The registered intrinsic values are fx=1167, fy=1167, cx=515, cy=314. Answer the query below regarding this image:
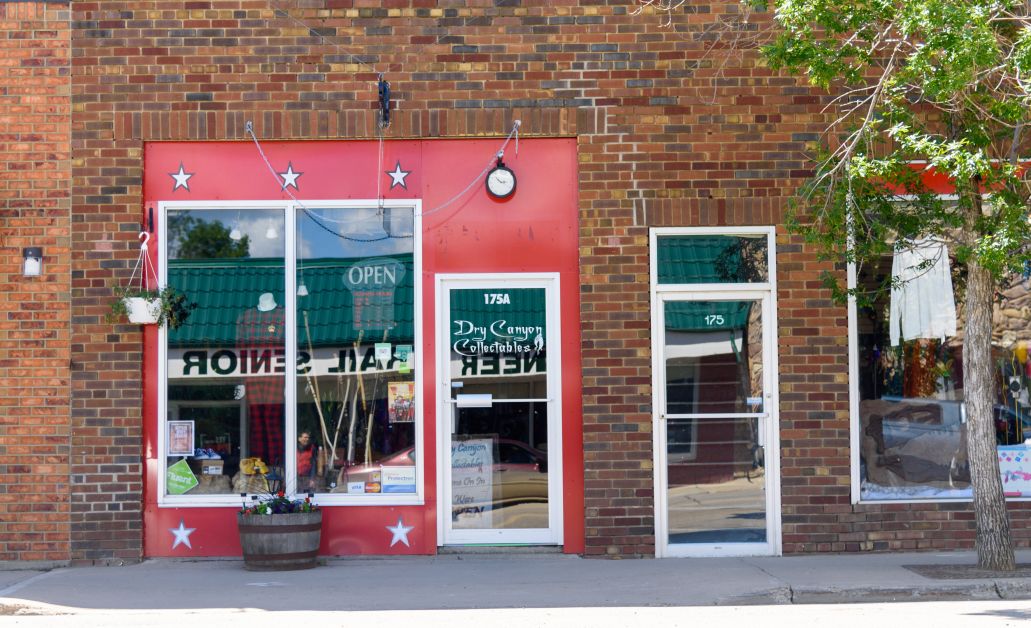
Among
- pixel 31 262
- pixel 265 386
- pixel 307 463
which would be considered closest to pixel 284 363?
pixel 265 386

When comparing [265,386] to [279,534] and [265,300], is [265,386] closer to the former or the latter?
[265,300]

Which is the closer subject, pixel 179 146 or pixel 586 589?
pixel 586 589

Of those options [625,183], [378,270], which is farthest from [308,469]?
[625,183]

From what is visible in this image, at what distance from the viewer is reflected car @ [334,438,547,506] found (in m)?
10.3

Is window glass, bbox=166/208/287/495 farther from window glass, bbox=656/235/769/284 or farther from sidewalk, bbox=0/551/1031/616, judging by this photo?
window glass, bbox=656/235/769/284

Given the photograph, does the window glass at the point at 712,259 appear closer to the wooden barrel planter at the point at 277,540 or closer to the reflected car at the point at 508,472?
the reflected car at the point at 508,472

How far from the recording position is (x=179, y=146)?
10.3 metres

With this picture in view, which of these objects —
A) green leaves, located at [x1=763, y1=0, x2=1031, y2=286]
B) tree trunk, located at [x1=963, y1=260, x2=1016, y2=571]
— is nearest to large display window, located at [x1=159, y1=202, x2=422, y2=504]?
green leaves, located at [x1=763, y1=0, x2=1031, y2=286]

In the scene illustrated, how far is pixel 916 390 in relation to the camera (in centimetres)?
1040

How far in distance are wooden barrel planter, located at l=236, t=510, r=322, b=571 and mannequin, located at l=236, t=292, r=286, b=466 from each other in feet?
2.51

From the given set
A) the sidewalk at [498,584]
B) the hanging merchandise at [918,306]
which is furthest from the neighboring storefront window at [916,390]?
the sidewalk at [498,584]

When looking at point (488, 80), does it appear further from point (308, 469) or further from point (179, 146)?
point (308, 469)

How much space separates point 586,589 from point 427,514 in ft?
6.46

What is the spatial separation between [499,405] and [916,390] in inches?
146
